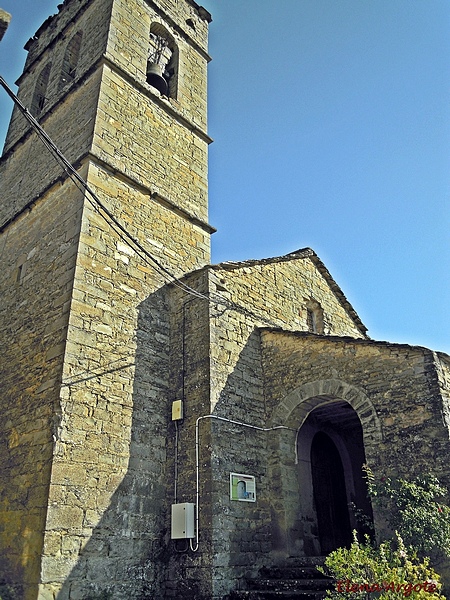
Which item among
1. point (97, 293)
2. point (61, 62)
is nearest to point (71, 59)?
point (61, 62)

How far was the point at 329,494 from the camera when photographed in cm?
941

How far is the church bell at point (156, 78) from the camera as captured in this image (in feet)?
38.2

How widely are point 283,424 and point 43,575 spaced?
4049 millimetres

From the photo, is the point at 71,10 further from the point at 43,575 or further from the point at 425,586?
the point at 425,586

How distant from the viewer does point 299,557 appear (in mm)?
7414

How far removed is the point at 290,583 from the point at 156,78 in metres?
10.8

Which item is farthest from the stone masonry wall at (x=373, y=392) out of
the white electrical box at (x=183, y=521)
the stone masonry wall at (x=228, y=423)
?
the white electrical box at (x=183, y=521)

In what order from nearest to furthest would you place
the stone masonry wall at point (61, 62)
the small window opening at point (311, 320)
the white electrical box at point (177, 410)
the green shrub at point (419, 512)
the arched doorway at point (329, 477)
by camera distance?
the green shrub at point (419, 512)
the white electrical box at point (177, 410)
the arched doorway at point (329, 477)
the stone masonry wall at point (61, 62)
the small window opening at point (311, 320)

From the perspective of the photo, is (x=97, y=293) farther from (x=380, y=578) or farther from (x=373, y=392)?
(x=380, y=578)

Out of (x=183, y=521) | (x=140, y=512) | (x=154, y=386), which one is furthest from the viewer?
(x=154, y=386)

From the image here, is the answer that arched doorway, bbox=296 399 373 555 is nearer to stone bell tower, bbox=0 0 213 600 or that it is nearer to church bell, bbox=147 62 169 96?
stone bell tower, bbox=0 0 213 600

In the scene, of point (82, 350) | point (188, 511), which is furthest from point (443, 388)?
point (82, 350)

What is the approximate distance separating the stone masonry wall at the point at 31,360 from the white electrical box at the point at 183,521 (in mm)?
1827

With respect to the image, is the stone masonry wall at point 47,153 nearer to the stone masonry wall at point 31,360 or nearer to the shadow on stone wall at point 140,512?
the stone masonry wall at point 31,360
